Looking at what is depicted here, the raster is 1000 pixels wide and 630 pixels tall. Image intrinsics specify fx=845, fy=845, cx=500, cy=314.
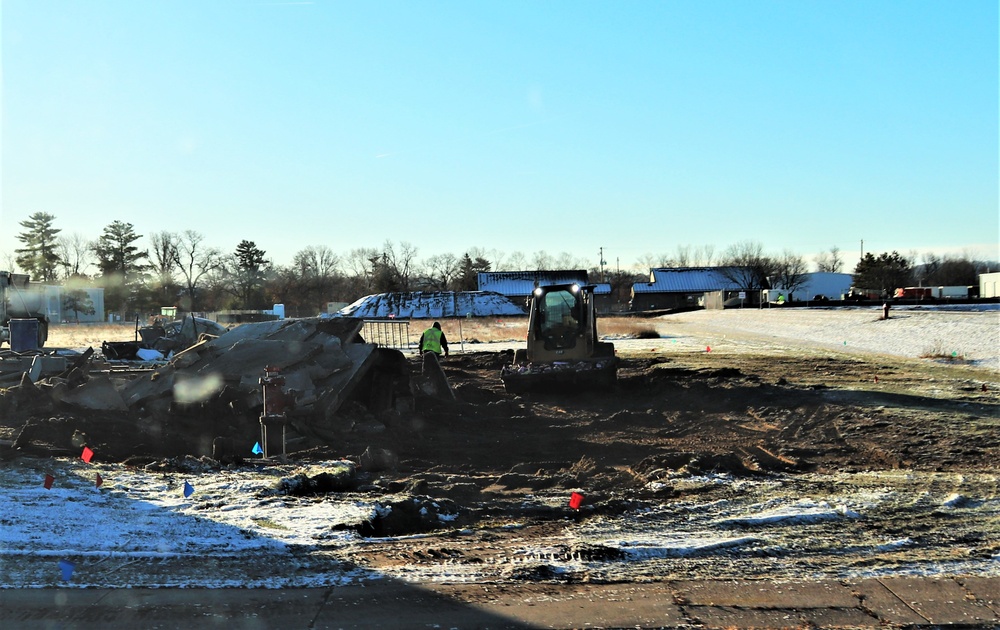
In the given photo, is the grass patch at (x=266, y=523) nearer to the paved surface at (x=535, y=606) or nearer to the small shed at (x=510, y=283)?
the paved surface at (x=535, y=606)

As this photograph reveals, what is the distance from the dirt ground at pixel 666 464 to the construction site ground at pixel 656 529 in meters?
0.03

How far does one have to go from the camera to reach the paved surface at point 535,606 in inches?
193

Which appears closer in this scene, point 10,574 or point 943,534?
point 10,574

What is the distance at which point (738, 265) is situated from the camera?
112 meters

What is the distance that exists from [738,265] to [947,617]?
110750mm

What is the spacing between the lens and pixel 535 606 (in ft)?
16.9

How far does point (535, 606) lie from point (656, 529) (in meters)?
1.97

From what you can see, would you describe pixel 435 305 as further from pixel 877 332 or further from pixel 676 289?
pixel 877 332

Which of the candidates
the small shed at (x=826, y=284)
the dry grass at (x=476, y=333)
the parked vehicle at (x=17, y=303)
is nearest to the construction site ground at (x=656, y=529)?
the parked vehicle at (x=17, y=303)

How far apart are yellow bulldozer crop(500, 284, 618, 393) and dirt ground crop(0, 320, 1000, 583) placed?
33 centimetres

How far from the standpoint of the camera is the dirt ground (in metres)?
6.09

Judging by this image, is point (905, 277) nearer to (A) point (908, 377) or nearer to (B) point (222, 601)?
(A) point (908, 377)

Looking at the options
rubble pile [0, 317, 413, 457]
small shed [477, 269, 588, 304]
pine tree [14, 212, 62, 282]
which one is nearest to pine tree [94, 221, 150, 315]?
pine tree [14, 212, 62, 282]

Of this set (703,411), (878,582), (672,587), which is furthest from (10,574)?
(703,411)
